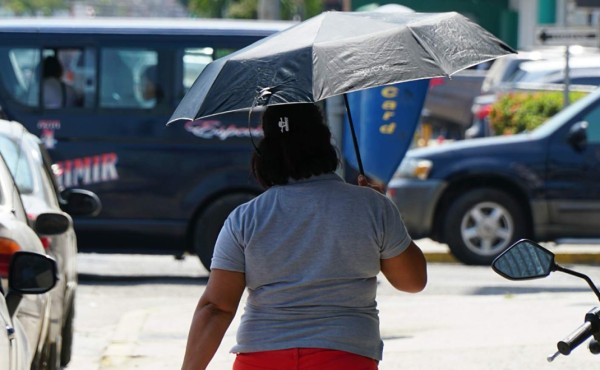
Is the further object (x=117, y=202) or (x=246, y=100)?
(x=117, y=202)

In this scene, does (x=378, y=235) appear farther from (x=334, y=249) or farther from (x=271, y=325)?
(x=271, y=325)

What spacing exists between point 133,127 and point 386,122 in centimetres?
239

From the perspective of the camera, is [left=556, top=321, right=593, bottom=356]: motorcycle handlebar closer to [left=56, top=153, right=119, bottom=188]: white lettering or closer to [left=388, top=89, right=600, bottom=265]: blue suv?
[left=56, top=153, right=119, bottom=188]: white lettering

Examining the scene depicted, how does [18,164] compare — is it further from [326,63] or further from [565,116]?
[565,116]

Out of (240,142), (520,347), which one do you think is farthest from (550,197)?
(520,347)

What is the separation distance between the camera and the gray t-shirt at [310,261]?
394 centimetres

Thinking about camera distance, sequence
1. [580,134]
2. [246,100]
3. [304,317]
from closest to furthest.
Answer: [304,317] < [246,100] < [580,134]

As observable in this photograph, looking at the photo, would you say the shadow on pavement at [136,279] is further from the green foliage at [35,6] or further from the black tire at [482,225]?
the green foliage at [35,6]

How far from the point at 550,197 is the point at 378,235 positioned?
9422 millimetres

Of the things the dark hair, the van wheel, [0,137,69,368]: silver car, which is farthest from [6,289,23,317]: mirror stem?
the van wheel

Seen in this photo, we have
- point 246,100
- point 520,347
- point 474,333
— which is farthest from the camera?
point 474,333

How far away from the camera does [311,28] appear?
4.58 meters

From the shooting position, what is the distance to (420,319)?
379 inches

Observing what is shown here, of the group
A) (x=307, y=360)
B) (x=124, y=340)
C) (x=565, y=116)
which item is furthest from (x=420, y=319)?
(x=307, y=360)
